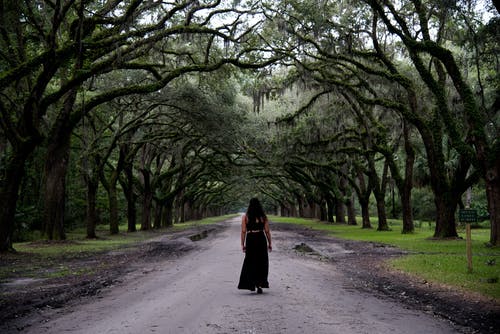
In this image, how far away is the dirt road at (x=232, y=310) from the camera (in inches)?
239

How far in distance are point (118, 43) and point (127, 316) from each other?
12.1 m

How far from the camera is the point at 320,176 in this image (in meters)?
A: 46.7

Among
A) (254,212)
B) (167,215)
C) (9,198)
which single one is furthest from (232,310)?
(167,215)

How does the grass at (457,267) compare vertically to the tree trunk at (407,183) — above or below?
below

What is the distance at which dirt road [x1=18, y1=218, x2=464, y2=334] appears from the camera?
6066 millimetres

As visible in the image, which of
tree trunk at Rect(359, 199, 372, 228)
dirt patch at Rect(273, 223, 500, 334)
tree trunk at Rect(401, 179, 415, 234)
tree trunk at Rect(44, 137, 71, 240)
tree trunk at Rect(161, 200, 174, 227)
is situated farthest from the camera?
tree trunk at Rect(161, 200, 174, 227)

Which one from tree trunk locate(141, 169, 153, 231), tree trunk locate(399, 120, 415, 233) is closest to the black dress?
tree trunk locate(399, 120, 415, 233)

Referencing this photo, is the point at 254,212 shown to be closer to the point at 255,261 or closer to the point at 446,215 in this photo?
the point at 255,261

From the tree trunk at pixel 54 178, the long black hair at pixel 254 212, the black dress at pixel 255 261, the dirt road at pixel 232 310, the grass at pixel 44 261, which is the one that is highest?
the tree trunk at pixel 54 178

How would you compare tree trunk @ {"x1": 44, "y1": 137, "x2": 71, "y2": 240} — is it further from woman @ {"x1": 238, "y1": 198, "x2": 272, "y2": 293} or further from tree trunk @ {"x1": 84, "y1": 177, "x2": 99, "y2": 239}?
woman @ {"x1": 238, "y1": 198, "x2": 272, "y2": 293}

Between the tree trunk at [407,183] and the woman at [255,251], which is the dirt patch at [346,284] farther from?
the tree trunk at [407,183]

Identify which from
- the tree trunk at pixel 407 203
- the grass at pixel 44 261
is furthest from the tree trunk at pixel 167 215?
the tree trunk at pixel 407 203

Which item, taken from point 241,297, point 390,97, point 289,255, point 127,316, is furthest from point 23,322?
point 390,97

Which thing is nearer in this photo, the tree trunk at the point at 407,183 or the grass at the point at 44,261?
the grass at the point at 44,261
